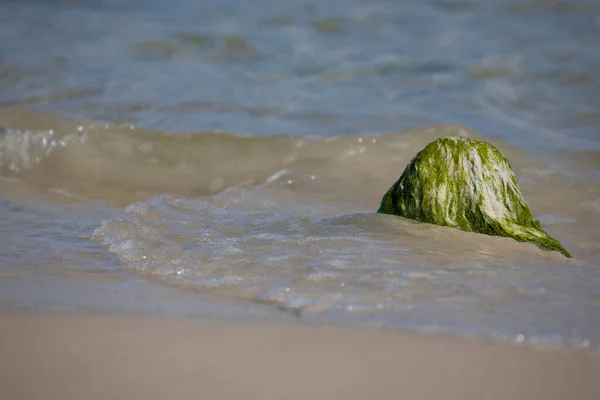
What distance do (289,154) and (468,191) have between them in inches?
134

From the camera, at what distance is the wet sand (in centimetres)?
207

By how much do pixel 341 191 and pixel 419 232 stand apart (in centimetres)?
238

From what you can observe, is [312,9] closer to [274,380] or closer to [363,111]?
[363,111]

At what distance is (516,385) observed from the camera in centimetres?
213

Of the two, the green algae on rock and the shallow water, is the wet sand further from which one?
the green algae on rock

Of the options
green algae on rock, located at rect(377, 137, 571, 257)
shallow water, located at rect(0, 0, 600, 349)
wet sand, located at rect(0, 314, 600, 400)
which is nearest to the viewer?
wet sand, located at rect(0, 314, 600, 400)

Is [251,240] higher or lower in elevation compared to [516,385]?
higher

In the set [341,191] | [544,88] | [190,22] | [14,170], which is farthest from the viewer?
[190,22]

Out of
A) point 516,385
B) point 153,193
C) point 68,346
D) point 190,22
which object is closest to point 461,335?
point 516,385

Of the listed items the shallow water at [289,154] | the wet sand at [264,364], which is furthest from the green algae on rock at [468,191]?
the wet sand at [264,364]

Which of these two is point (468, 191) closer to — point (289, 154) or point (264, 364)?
point (264, 364)

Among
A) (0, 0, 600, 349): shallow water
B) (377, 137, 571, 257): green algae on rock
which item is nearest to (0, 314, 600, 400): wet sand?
(0, 0, 600, 349): shallow water

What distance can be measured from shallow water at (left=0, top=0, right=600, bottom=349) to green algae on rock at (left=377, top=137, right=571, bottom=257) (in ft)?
0.46

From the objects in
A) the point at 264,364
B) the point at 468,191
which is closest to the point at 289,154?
the point at 468,191
